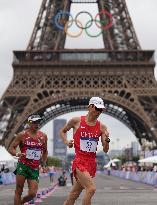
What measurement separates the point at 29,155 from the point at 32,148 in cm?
16

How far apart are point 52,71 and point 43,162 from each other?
5674 centimetres

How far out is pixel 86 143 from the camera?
9594 millimetres

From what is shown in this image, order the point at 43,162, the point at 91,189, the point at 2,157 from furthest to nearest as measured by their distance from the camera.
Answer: the point at 2,157, the point at 43,162, the point at 91,189

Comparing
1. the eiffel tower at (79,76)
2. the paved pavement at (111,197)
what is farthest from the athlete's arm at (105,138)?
the eiffel tower at (79,76)

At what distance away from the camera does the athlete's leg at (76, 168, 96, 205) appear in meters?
8.99

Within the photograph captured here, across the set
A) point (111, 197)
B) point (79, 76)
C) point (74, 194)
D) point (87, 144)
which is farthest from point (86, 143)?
point (79, 76)

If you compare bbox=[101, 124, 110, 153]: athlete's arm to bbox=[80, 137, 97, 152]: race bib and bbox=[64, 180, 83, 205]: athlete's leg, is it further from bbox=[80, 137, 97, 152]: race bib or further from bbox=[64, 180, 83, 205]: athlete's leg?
bbox=[64, 180, 83, 205]: athlete's leg

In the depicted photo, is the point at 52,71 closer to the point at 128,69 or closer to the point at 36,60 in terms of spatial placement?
the point at 36,60

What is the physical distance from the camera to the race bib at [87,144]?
31.4 ft

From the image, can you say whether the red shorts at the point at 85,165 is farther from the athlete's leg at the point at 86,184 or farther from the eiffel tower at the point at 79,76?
the eiffel tower at the point at 79,76

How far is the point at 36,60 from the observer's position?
225ft

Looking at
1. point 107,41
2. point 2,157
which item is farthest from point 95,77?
point 2,157

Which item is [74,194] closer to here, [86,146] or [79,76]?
[86,146]

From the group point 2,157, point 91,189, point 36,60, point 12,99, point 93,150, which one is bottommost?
point 91,189
